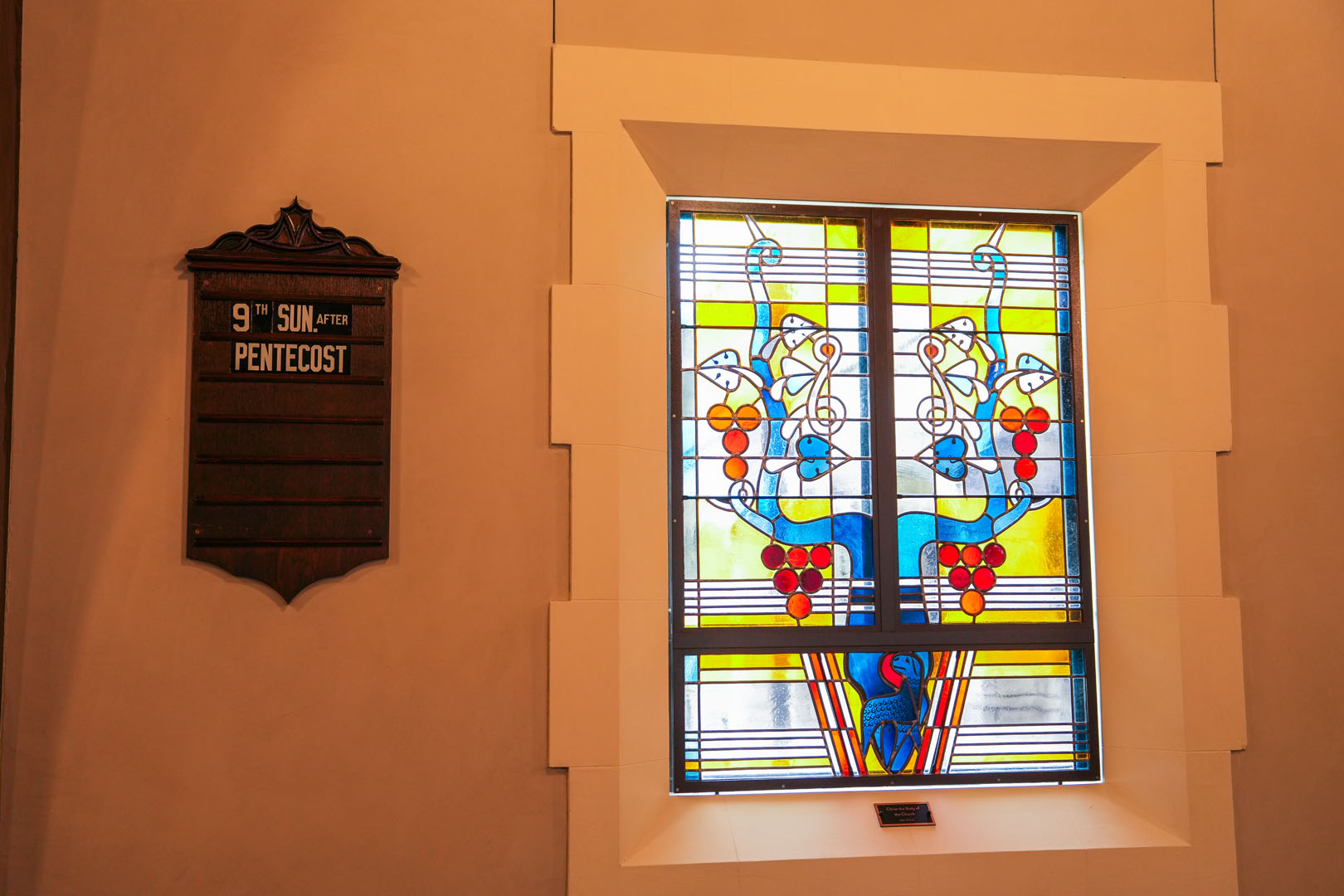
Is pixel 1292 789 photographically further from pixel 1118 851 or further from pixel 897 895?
pixel 897 895

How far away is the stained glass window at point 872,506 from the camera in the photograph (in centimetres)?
269

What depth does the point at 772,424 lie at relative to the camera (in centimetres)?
276

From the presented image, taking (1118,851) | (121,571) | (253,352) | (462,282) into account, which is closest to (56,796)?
(121,571)

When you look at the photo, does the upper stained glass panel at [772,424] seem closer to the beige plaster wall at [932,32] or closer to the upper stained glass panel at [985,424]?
the upper stained glass panel at [985,424]

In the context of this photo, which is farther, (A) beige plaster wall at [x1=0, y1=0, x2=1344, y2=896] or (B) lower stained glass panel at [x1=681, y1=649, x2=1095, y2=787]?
(B) lower stained glass panel at [x1=681, y1=649, x2=1095, y2=787]

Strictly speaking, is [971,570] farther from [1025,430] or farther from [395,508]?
[395,508]

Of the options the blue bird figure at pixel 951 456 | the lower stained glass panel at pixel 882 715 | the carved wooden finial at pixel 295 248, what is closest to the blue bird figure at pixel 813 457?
the blue bird figure at pixel 951 456

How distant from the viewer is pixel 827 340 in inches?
110

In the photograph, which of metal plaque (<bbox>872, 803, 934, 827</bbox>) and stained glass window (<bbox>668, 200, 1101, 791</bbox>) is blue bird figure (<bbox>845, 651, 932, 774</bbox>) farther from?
metal plaque (<bbox>872, 803, 934, 827</bbox>)

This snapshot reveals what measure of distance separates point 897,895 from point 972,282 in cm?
171

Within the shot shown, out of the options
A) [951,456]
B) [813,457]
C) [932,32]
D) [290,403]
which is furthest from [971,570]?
[290,403]

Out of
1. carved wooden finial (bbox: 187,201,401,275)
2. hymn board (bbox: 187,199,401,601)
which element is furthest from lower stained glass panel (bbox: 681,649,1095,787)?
carved wooden finial (bbox: 187,201,401,275)

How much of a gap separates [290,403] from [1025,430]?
2.02 m

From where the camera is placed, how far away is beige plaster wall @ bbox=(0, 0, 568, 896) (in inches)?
85.9
